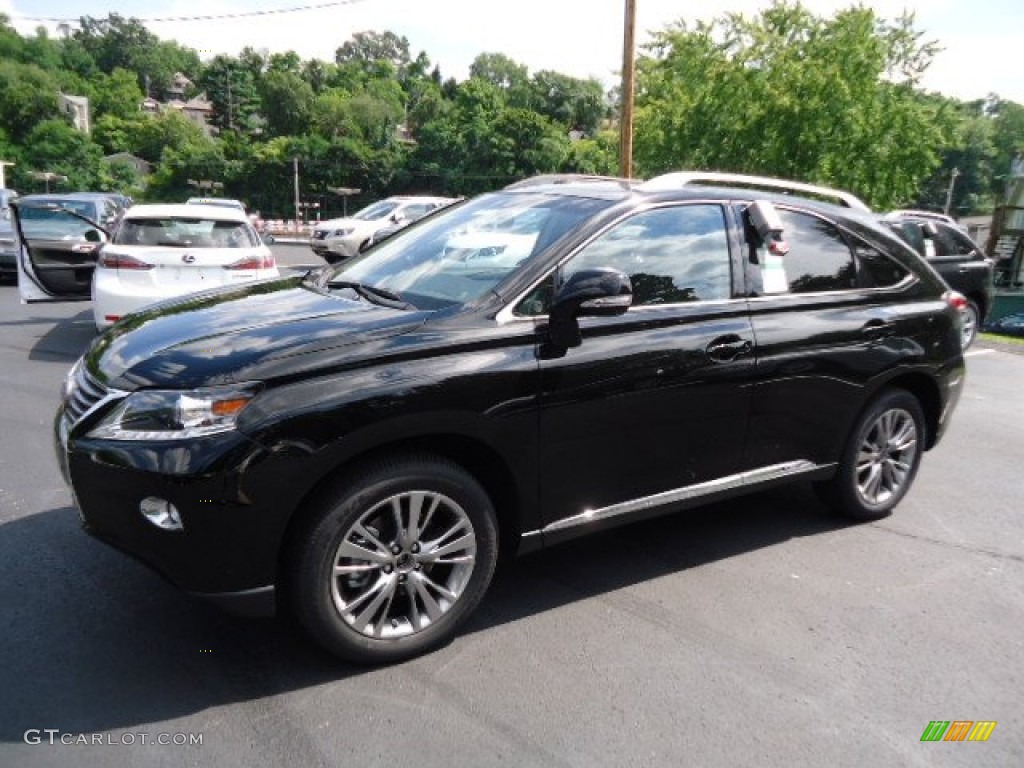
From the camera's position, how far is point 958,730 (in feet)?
9.21

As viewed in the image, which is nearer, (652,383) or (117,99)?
(652,383)

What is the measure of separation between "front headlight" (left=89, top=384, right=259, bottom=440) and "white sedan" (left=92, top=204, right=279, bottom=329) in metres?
5.41

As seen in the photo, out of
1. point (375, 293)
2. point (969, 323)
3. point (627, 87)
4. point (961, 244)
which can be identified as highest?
point (627, 87)

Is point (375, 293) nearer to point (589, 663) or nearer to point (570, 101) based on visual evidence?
point (589, 663)

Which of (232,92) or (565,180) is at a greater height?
(232,92)

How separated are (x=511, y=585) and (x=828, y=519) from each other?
204cm

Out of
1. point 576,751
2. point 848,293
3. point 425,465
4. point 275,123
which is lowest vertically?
point 576,751

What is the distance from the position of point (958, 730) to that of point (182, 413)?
2828 millimetres

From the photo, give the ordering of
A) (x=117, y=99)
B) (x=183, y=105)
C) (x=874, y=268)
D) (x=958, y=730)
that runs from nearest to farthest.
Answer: (x=958, y=730) → (x=874, y=268) → (x=117, y=99) → (x=183, y=105)

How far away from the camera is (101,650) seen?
Answer: 9.99 ft

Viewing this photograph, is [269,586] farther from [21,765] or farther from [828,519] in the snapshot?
[828,519]

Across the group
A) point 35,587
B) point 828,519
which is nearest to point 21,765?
point 35,587

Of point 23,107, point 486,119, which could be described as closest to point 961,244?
point 486,119

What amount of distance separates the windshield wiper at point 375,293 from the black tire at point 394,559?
2.34 feet
